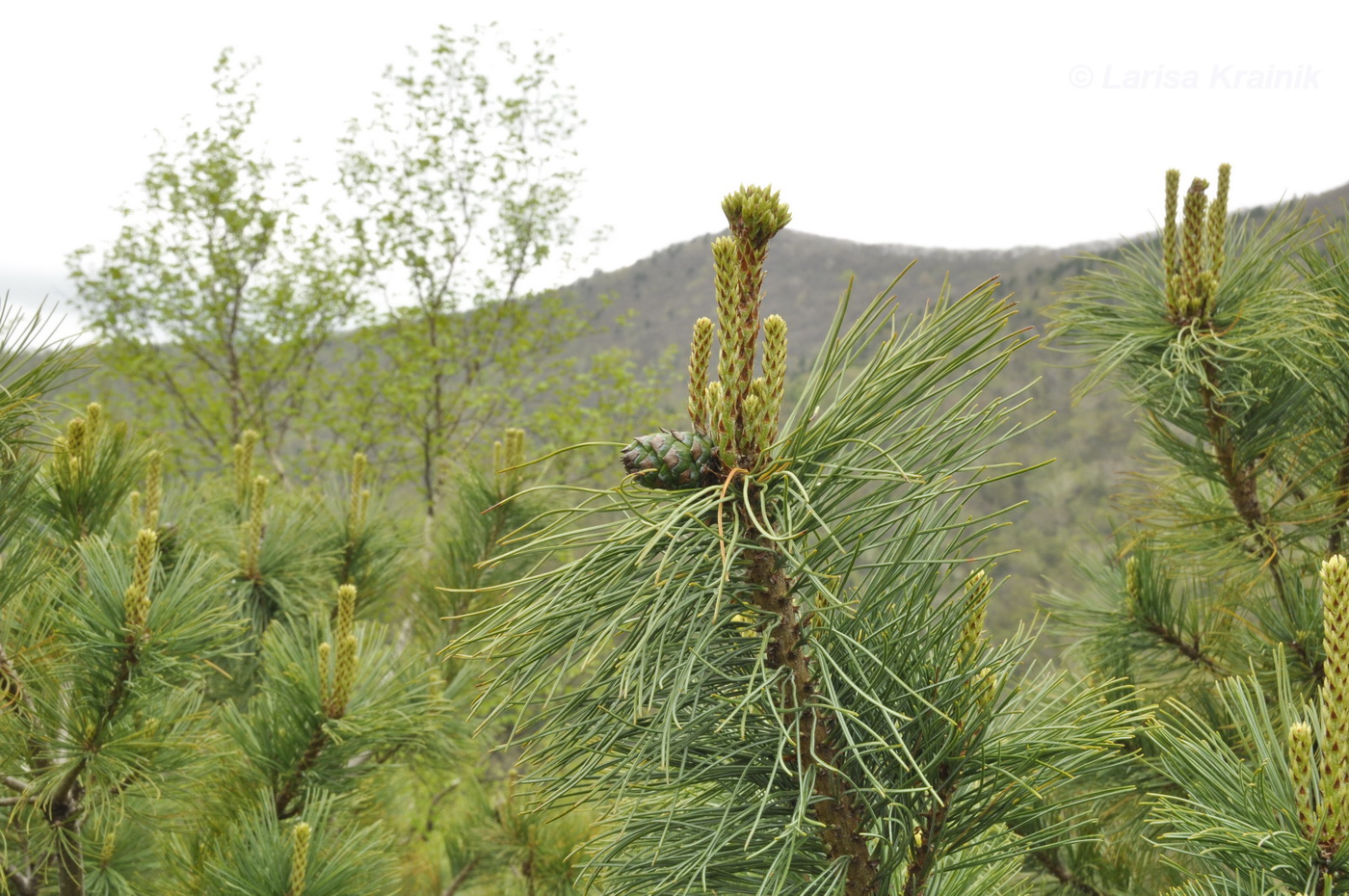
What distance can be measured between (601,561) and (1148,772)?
1680 mm

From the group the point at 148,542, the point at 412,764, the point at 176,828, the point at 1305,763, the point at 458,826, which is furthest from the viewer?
the point at 458,826

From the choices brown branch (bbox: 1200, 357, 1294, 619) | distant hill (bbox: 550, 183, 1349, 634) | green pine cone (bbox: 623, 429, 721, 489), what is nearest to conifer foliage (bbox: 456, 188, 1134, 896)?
green pine cone (bbox: 623, 429, 721, 489)

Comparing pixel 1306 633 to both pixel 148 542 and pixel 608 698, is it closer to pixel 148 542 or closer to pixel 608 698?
pixel 608 698

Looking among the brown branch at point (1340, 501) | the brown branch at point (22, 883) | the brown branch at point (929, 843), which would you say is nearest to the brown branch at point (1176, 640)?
the brown branch at point (1340, 501)

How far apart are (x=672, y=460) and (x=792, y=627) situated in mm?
237

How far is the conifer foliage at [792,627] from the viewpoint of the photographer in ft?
2.69

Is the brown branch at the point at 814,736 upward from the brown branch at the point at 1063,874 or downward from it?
upward

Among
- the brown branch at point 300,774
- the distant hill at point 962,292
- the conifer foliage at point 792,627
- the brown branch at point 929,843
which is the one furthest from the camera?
the distant hill at point 962,292

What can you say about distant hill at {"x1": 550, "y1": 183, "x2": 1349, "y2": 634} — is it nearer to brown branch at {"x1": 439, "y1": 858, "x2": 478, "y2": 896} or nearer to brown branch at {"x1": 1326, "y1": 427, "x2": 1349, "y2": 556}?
brown branch at {"x1": 439, "y1": 858, "x2": 478, "y2": 896}

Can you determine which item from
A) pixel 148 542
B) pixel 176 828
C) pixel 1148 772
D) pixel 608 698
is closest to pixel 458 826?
pixel 176 828

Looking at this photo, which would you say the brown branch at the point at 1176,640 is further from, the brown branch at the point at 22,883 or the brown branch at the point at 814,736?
the brown branch at the point at 22,883

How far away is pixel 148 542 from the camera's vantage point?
166 cm

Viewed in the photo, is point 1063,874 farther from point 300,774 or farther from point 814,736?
point 300,774

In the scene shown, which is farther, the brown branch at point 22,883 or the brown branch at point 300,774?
the brown branch at point 300,774
